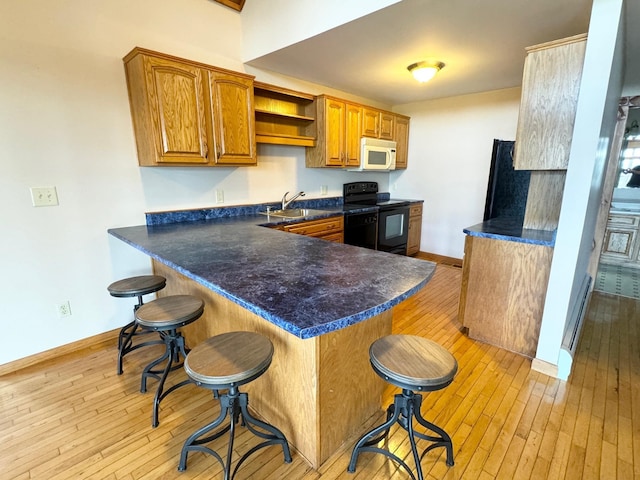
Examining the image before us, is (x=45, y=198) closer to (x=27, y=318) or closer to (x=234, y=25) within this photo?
(x=27, y=318)

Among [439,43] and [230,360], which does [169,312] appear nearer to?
[230,360]

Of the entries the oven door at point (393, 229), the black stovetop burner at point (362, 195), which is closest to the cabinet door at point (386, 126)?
the black stovetop burner at point (362, 195)

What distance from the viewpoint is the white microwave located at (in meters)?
3.89

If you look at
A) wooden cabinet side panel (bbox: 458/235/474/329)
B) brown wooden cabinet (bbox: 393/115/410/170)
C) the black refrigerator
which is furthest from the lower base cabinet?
brown wooden cabinet (bbox: 393/115/410/170)

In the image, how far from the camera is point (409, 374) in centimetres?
111

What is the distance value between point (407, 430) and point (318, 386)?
0.41 meters

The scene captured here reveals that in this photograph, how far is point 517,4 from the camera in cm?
182

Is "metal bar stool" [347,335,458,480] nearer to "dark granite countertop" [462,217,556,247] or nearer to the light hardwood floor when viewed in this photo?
the light hardwood floor

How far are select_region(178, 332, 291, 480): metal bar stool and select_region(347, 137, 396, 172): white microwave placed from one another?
311 cm

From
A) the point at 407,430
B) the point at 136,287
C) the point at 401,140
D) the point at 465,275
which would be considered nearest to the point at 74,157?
the point at 136,287

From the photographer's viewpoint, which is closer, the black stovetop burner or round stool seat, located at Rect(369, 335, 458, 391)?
round stool seat, located at Rect(369, 335, 458, 391)

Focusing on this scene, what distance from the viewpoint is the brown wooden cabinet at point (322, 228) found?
294cm

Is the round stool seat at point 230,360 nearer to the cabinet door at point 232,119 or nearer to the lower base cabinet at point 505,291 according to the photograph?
the cabinet door at point 232,119

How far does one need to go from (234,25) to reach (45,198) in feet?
7.16
